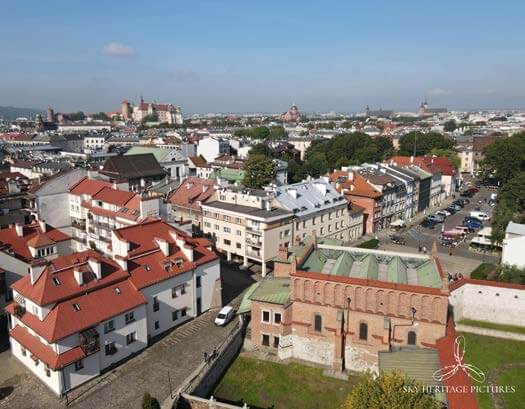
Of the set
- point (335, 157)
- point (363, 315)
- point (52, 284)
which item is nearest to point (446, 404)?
point (363, 315)

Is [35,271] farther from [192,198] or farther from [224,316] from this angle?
[192,198]

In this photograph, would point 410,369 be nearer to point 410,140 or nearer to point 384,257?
point 384,257

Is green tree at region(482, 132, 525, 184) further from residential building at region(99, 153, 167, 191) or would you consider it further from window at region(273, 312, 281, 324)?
window at region(273, 312, 281, 324)

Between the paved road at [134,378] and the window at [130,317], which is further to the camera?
the window at [130,317]

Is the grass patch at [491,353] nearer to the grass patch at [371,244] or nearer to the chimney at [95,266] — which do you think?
the grass patch at [371,244]

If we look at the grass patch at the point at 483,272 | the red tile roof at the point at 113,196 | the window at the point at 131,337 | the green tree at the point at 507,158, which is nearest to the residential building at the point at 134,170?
the red tile roof at the point at 113,196

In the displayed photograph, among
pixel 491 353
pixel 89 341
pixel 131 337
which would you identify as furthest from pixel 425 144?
pixel 89 341

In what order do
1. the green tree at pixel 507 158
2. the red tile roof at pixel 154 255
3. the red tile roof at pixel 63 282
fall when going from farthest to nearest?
the green tree at pixel 507 158 → the red tile roof at pixel 154 255 → the red tile roof at pixel 63 282
